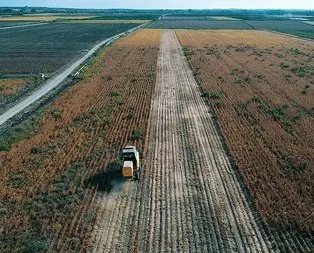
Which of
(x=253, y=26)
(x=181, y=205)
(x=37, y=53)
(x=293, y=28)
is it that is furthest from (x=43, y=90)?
(x=253, y=26)

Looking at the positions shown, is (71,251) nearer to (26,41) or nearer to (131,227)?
(131,227)

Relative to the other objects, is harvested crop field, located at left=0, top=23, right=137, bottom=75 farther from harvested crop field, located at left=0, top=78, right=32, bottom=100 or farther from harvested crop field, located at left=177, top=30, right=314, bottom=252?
harvested crop field, located at left=177, top=30, right=314, bottom=252

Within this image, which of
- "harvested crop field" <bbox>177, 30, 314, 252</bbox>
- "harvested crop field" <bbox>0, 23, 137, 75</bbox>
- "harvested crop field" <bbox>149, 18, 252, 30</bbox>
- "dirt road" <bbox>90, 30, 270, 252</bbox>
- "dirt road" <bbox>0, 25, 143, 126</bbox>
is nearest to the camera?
"dirt road" <bbox>90, 30, 270, 252</bbox>

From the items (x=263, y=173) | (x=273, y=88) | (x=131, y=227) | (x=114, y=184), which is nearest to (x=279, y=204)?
(x=263, y=173)

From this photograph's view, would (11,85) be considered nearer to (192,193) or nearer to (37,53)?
(37,53)

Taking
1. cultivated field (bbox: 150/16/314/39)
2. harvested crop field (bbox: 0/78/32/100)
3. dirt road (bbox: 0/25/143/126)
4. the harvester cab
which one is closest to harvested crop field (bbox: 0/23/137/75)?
dirt road (bbox: 0/25/143/126)

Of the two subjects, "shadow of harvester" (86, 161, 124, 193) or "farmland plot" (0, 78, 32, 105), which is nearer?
"shadow of harvester" (86, 161, 124, 193)

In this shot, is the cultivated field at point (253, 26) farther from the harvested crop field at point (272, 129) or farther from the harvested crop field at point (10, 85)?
the harvested crop field at point (10, 85)

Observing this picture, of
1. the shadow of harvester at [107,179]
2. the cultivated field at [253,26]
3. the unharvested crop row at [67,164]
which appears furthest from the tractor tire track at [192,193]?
the cultivated field at [253,26]
